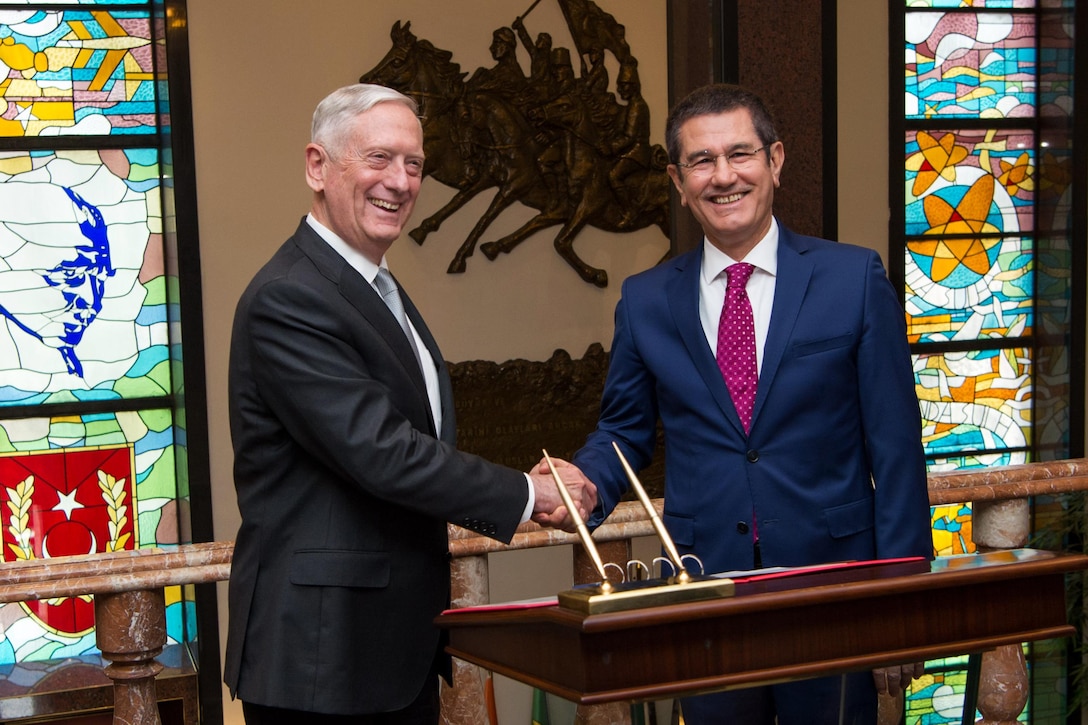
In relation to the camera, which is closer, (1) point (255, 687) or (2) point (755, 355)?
(1) point (255, 687)

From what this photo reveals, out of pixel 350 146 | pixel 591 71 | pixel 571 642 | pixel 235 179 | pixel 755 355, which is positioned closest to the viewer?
pixel 571 642

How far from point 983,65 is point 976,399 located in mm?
1784

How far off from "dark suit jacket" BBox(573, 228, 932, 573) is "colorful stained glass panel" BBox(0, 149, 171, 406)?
14.0ft

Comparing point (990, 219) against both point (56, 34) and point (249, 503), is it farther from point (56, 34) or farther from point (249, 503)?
point (249, 503)

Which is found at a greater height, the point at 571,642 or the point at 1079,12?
the point at 1079,12

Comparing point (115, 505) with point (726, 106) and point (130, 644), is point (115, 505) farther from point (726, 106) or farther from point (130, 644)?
point (726, 106)

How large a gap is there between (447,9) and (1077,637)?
13.7 feet

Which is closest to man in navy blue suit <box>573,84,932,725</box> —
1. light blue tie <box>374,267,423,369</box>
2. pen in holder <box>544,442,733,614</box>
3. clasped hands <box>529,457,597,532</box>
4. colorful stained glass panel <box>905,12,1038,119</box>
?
clasped hands <box>529,457,597,532</box>

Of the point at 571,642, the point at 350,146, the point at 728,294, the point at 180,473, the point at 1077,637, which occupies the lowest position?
the point at 1077,637

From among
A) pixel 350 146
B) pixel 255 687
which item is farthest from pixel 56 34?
A: pixel 255 687

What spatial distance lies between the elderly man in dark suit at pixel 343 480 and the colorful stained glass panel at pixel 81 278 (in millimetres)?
4158

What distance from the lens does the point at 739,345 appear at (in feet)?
7.90

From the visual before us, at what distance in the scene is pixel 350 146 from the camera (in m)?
2.25

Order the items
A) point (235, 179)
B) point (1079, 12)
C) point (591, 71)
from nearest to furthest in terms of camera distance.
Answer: point (235, 179) < point (591, 71) < point (1079, 12)
